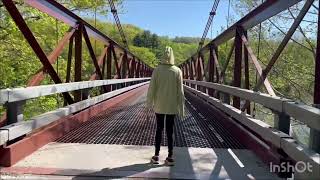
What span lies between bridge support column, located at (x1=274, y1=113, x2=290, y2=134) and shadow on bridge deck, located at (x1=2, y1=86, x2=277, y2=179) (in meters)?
0.42

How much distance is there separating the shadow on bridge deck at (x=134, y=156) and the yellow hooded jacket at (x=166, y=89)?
0.42 m

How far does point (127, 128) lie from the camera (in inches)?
285

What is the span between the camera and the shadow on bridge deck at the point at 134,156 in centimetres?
433

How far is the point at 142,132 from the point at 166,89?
1890 millimetres

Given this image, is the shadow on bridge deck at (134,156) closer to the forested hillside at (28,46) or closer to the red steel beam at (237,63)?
the red steel beam at (237,63)

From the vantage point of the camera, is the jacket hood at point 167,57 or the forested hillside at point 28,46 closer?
the jacket hood at point 167,57

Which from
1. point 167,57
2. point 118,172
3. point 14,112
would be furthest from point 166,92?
point 14,112

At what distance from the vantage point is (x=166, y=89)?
511 cm

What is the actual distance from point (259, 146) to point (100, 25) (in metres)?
26.9

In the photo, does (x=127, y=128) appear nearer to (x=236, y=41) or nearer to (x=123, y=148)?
(x=123, y=148)

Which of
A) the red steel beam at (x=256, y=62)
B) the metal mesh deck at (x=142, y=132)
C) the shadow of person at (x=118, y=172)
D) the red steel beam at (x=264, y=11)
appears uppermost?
the red steel beam at (x=264, y=11)

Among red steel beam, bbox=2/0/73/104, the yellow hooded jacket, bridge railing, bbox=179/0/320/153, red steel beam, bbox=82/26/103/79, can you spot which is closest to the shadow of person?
the yellow hooded jacket

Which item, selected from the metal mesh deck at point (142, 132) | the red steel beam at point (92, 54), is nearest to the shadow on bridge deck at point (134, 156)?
the metal mesh deck at point (142, 132)

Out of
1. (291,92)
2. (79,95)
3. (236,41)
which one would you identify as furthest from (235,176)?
(291,92)
